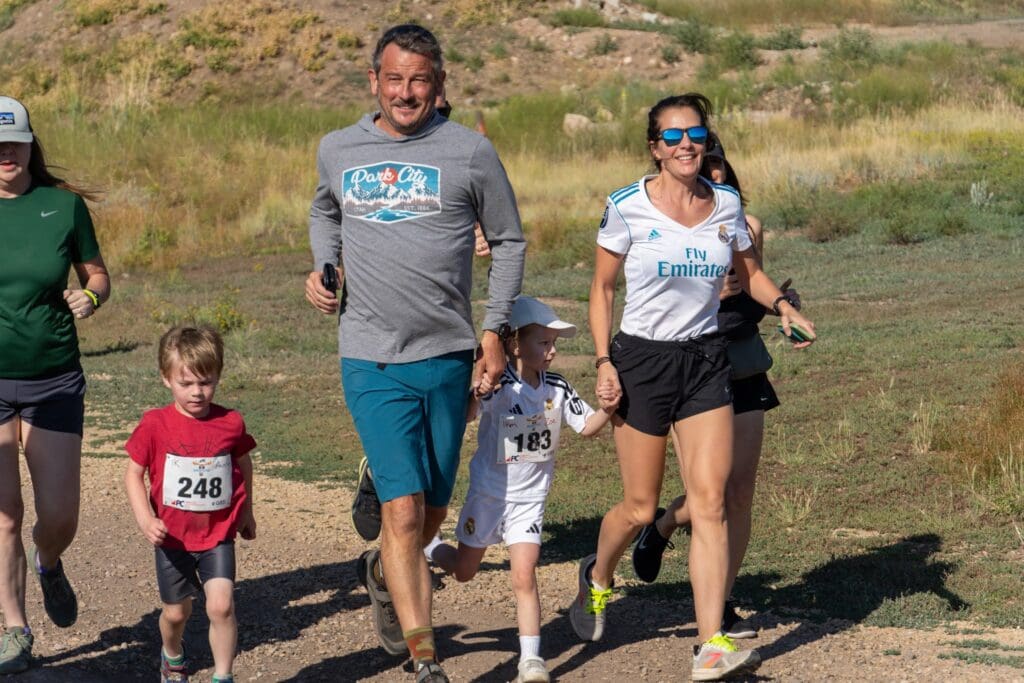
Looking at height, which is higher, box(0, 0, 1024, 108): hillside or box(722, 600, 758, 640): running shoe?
box(722, 600, 758, 640): running shoe

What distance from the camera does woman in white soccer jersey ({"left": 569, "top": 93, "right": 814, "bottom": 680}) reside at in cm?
554

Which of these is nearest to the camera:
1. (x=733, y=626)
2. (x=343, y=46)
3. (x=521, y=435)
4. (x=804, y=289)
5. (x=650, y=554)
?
(x=521, y=435)

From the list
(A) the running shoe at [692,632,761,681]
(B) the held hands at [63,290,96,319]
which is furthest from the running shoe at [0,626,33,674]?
(A) the running shoe at [692,632,761,681]

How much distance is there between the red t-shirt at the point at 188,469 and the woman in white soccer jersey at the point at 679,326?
1368 mm

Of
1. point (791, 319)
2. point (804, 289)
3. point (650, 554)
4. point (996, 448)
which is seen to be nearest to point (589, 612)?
point (650, 554)

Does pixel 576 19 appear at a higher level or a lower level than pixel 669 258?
lower

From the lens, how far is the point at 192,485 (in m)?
5.23

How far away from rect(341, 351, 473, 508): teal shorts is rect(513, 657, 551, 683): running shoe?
70cm

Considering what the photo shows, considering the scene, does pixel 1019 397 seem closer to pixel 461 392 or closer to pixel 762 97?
pixel 461 392

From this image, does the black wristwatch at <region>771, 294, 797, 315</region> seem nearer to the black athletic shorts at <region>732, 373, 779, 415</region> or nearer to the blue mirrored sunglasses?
the black athletic shorts at <region>732, 373, 779, 415</region>

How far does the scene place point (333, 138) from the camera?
5.51 m

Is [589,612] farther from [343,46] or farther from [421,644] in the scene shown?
[343,46]

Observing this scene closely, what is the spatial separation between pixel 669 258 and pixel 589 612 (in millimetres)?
1506

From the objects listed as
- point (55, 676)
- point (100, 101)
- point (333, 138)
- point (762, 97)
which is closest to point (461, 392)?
point (333, 138)
